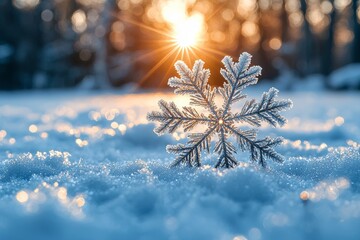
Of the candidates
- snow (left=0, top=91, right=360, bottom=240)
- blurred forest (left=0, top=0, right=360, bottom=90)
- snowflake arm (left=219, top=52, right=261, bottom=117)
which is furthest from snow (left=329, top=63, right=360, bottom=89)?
snowflake arm (left=219, top=52, right=261, bottom=117)

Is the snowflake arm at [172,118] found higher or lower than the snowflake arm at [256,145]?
higher

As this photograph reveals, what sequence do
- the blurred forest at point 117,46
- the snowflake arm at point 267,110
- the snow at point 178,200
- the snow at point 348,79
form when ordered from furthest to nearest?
the blurred forest at point 117,46 → the snow at point 348,79 → the snowflake arm at point 267,110 → the snow at point 178,200

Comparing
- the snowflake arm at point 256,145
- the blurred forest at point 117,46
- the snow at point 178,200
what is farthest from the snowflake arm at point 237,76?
the blurred forest at point 117,46

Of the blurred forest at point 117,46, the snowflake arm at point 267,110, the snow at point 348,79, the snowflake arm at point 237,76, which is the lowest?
the snowflake arm at point 267,110

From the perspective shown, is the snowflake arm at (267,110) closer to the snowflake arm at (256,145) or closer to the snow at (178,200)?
the snowflake arm at (256,145)

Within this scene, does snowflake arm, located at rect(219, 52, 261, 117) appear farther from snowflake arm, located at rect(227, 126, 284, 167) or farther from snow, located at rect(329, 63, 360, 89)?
snow, located at rect(329, 63, 360, 89)

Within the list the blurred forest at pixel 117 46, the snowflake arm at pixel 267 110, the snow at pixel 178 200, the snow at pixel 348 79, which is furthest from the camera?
the blurred forest at pixel 117 46

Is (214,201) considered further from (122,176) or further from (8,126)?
(8,126)

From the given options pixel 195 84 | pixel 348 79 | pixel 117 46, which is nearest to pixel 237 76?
pixel 195 84
